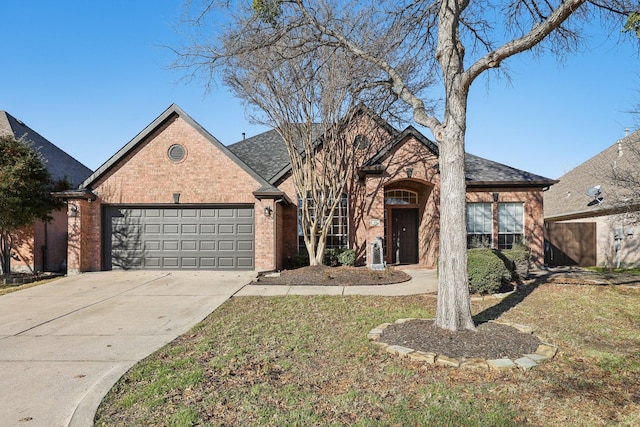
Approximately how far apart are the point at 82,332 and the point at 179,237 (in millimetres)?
7544

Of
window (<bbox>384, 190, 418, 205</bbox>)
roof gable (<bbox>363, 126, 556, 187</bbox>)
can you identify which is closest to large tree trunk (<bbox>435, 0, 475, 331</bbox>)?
roof gable (<bbox>363, 126, 556, 187</bbox>)

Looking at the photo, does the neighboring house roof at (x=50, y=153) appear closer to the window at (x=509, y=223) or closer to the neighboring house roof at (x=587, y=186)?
the window at (x=509, y=223)

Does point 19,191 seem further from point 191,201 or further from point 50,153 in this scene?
point 50,153

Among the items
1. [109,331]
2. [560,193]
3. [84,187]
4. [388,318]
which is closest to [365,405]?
[388,318]

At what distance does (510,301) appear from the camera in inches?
322

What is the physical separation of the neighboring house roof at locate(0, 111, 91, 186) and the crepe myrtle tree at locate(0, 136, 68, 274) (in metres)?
2.57

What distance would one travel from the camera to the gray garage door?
44.1 ft

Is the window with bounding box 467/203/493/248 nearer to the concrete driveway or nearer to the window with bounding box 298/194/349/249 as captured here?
the window with bounding box 298/194/349/249

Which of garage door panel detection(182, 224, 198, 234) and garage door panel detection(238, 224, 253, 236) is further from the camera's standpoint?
garage door panel detection(182, 224, 198, 234)

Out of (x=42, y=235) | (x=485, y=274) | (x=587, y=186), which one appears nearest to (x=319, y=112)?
(x=485, y=274)

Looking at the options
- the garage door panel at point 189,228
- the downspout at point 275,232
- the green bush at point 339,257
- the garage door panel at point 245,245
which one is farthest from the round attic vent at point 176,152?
the green bush at point 339,257

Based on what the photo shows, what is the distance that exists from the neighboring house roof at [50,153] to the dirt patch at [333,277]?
1065 centimetres

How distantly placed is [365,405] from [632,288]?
32.7ft

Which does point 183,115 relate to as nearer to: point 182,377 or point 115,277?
point 115,277
